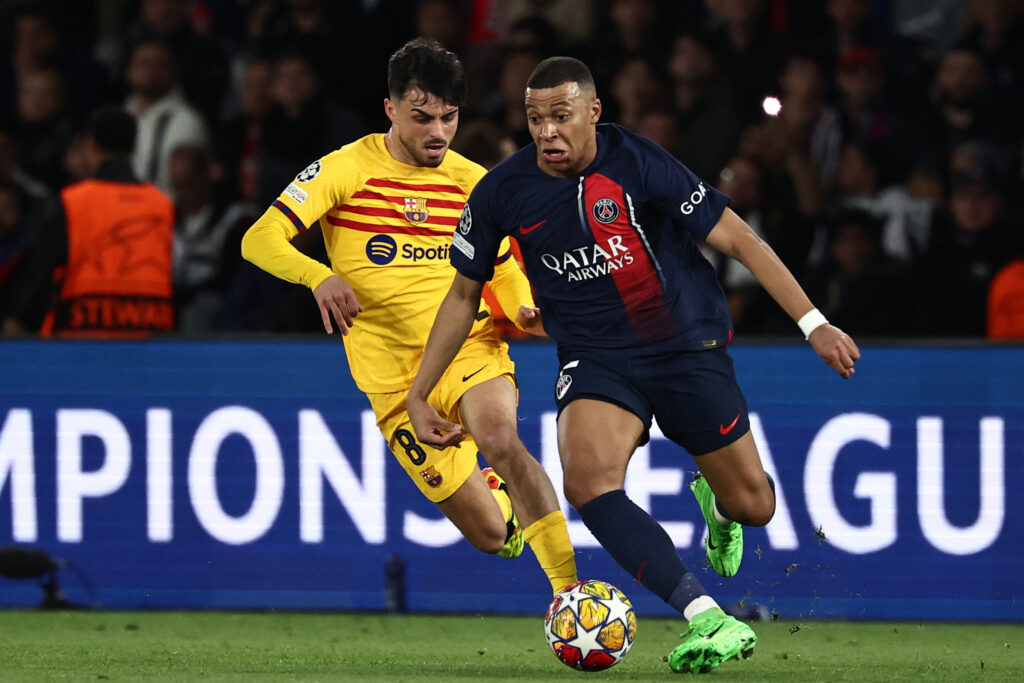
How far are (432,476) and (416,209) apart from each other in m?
1.02

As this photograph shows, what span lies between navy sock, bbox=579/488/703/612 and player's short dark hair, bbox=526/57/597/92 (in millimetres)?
1315

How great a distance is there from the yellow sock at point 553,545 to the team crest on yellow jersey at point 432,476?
0.57m

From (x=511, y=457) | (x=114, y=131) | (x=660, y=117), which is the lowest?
(x=511, y=457)

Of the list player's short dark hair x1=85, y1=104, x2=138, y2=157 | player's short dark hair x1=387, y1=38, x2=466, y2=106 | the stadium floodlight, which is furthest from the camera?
player's short dark hair x1=85, y1=104, x2=138, y2=157

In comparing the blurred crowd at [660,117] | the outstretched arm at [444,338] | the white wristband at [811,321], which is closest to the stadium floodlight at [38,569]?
the blurred crowd at [660,117]

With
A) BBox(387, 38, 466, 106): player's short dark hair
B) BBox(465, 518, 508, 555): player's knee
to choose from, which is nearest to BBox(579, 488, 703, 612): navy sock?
BBox(465, 518, 508, 555): player's knee

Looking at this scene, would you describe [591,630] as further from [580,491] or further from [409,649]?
[409,649]

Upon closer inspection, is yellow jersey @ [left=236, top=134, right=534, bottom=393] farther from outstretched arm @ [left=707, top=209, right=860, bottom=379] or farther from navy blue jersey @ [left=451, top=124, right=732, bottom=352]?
outstretched arm @ [left=707, top=209, right=860, bottom=379]

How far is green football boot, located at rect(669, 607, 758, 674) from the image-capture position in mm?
4992

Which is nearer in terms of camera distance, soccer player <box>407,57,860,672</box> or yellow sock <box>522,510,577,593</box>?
soccer player <box>407,57,860,672</box>

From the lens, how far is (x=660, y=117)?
9.20 meters

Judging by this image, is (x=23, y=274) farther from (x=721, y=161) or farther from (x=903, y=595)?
(x=903, y=595)

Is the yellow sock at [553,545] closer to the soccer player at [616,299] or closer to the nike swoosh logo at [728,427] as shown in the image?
the soccer player at [616,299]

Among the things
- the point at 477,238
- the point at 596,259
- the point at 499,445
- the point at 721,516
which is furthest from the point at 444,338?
the point at 721,516
